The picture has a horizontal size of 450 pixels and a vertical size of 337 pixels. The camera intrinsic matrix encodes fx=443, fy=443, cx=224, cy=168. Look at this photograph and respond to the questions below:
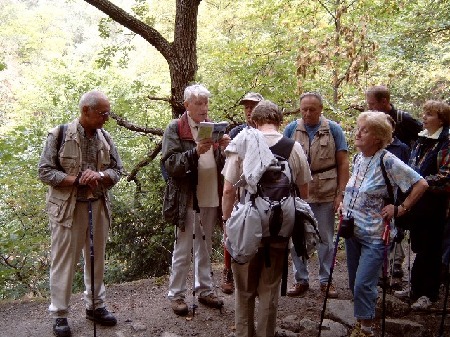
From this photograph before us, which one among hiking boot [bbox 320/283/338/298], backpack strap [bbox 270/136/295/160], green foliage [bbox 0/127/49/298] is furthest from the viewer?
green foliage [bbox 0/127/49/298]

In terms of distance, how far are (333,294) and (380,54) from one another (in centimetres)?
580

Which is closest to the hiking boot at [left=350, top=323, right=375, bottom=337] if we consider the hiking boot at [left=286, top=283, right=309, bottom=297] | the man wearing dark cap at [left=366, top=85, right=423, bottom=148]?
the hiking boot at [left=286, top=283, right=309, bottom=297]

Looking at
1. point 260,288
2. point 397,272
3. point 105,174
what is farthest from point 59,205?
point 397,272

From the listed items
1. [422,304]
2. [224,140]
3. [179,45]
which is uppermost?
[179,45]

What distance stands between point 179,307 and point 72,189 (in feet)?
4.88

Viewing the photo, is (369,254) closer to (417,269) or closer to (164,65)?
(417,269)

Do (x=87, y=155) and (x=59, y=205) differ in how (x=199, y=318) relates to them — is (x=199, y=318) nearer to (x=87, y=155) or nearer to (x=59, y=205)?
(x=59, y=205)

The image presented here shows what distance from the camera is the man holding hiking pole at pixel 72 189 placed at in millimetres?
3691

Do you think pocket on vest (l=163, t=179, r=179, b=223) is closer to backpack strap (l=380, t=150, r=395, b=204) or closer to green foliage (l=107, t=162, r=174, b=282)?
backpack strap (l=380, t=150, r=395, b=204)

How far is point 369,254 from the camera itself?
3.43 metres

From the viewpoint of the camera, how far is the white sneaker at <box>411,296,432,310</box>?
4250 millimetres

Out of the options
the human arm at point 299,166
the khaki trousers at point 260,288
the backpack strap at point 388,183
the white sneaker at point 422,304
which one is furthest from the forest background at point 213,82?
the khaki trousers at point 260,288

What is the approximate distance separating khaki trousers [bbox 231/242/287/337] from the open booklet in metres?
1.06

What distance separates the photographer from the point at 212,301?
434 centimetres
